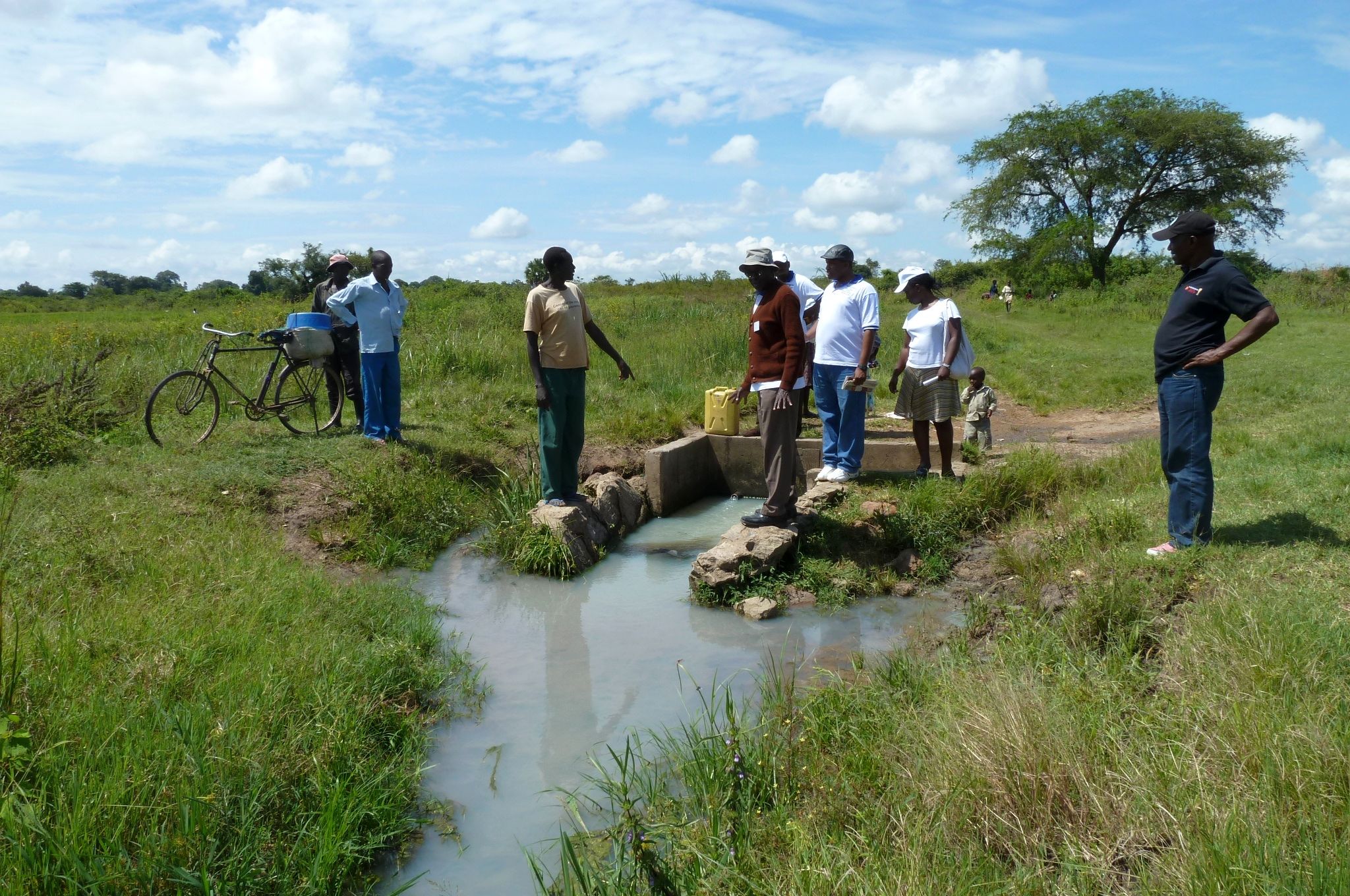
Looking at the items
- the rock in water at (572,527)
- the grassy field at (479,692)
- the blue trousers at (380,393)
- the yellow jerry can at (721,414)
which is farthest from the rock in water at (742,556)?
the blue trousers at (380,393)

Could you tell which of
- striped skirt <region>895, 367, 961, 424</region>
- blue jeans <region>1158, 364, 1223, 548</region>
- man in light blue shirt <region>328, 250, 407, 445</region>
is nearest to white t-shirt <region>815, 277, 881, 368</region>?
striped skirt <region>895, 367, 961, 424</region>

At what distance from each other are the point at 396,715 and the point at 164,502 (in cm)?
325

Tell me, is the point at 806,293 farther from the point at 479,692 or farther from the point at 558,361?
the point at 479,692

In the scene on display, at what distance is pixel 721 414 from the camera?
10000mm

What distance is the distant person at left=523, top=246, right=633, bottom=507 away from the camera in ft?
23.8

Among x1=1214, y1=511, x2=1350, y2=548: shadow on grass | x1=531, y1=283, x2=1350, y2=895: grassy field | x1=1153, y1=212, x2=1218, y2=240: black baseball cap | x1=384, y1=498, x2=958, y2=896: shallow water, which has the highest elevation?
x1=1153, y1=212, x2=1218, y2=240: black baseball cap

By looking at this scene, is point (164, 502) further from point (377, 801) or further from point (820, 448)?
point (820, 448)

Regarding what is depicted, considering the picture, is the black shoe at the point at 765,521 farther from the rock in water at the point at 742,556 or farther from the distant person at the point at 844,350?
the distant person at the point at 844,350

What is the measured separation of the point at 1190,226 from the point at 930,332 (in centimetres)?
248

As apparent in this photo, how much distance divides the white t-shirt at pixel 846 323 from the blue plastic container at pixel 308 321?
4599 millimetres

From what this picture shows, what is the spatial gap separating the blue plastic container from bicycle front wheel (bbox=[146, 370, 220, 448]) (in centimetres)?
88

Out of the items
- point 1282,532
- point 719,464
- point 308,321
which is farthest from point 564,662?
point 308,321

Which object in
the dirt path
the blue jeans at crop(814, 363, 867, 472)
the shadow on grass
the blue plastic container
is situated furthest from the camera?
the dirt path

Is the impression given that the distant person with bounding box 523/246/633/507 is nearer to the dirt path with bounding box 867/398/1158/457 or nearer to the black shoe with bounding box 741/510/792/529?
the black shoe with bounding box 741/510/792/529
